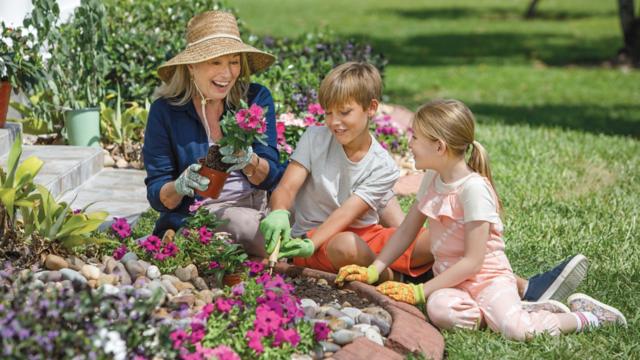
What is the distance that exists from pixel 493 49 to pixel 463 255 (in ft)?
41.8

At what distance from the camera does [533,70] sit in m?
13.3

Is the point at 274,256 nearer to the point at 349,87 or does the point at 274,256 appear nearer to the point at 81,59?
the point at 349,87

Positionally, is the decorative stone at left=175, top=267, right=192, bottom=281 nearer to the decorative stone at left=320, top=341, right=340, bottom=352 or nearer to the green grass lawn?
the decorative stone at left=320, top=341, right=340, bottom=352

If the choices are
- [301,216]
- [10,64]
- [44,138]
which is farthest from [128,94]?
[301,216]

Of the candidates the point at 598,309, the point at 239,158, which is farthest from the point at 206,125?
the point at 598,309

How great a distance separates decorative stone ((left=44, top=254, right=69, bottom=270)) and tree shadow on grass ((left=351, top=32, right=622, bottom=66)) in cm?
1077

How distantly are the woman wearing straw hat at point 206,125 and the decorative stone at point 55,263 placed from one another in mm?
572

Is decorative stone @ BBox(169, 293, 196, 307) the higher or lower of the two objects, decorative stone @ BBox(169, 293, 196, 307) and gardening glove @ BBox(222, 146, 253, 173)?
the lower

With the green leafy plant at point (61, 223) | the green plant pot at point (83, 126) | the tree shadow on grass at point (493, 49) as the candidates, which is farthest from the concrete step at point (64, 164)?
the tree shadow on grass at point (493, 49)

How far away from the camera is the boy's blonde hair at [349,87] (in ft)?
12.7

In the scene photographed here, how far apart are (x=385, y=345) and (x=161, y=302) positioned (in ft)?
2.55

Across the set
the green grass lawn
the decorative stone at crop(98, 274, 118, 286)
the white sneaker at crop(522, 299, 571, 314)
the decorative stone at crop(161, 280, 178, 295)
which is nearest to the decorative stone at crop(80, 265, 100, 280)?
the decorative stone at crop(98, 274, 118, 286)

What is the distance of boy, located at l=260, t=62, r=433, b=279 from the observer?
3873 millimetres

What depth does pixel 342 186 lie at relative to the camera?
409 cm
